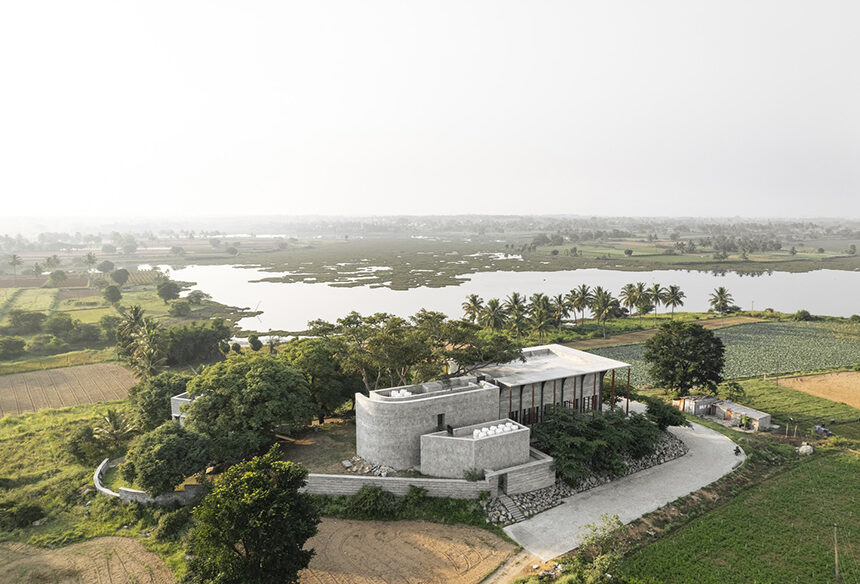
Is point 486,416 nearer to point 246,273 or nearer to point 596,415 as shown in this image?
point 596,415

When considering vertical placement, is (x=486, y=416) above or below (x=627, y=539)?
above

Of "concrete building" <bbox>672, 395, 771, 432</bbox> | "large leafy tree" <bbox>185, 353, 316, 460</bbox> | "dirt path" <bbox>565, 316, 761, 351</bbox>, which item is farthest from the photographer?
"dirt path" <bbox>565, 316, 761, 351</bbox>

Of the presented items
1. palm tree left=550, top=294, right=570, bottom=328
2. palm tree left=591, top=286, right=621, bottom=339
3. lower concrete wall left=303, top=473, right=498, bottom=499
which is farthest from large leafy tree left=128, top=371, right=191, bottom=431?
palm tree left=591, top=286, right=621, bottom=339

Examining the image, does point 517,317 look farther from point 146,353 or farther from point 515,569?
point 515,569

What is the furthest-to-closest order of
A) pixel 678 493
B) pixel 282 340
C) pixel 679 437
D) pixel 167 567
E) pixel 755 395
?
1. pixel 282 340
2. pixel 755 395
3. pixel 679 437
4. pixel 678 493
5. pixel 167 567

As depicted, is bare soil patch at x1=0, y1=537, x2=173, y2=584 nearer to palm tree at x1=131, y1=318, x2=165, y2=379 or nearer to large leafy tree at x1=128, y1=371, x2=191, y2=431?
large leafy tree at x1=128, y1=371, x2=191, y2=431

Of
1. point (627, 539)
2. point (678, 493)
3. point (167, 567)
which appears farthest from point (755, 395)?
point (167, 567)
